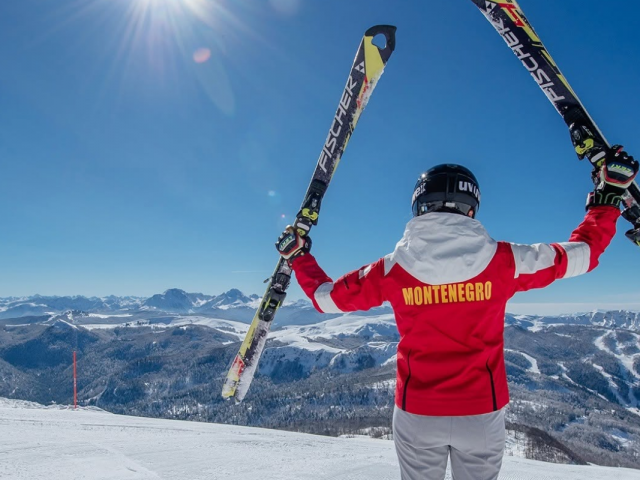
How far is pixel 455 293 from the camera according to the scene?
276 cm

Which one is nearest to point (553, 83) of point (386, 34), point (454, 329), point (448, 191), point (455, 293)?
point (386, 34)

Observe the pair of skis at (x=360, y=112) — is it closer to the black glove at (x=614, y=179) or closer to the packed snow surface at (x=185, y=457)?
the black glove at (x=614, y=179)

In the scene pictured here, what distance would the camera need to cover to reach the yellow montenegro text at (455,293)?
2750 millimetres

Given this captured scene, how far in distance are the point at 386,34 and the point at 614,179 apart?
5.23 meters

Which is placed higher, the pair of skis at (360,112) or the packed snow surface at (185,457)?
the pair of skis at (360,112)

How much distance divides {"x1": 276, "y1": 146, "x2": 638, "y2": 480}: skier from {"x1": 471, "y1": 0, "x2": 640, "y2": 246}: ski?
3.74 meters

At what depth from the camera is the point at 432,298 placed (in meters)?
2.79

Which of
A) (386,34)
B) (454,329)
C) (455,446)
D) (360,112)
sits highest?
(386,34)

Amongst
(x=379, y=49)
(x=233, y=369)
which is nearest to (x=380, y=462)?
(x=233, y=369)

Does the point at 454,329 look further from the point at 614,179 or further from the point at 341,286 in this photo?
the point at 614,179

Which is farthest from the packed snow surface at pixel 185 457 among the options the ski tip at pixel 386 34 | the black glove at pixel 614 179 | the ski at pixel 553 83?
the ski tip at pixel 386 34

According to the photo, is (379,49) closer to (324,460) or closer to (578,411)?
(324,460)

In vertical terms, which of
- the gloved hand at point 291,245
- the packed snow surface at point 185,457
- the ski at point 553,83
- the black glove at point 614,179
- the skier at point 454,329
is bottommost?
the packed snow surface at point 185,457

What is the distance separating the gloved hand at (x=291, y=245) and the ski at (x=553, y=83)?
164 inches
